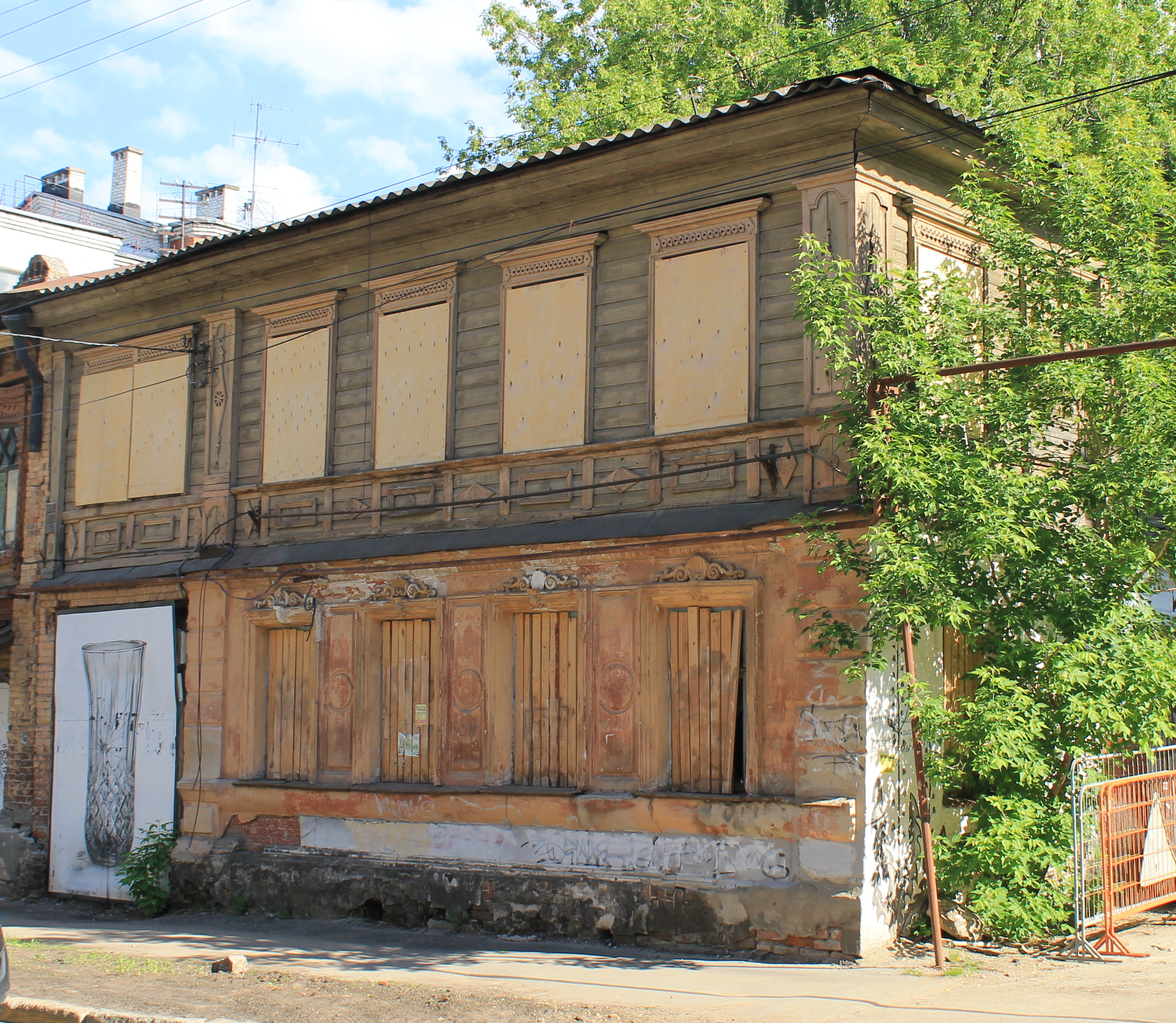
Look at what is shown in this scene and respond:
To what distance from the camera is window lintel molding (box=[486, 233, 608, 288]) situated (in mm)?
11836

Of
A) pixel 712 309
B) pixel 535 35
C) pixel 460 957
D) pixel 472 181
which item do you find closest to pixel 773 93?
pixel 712 309

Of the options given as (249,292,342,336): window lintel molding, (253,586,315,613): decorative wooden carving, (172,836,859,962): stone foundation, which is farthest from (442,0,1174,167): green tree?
(172,836,859,962): stone foundation

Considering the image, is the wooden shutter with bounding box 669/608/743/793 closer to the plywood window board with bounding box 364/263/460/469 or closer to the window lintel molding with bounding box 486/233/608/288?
the plywood window board with bounding box 364/263/460/469

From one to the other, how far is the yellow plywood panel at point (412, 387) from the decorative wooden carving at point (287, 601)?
1616 mm

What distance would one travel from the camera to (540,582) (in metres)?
11.6

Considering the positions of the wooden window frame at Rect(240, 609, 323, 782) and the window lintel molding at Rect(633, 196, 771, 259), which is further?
the wooden window frame at Rect(240, 609, 323, 782)

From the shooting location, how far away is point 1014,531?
356 inches

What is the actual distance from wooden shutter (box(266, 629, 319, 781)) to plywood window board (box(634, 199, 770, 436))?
4.89m

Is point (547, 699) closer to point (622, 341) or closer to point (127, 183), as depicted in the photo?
point (622, 341)

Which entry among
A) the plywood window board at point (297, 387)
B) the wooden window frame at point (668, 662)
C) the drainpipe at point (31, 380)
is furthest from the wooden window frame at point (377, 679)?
the drainpipe at point (31, 380)

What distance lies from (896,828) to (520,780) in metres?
3.56

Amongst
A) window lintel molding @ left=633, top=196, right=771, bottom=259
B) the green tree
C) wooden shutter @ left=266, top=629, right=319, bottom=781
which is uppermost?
the green tree

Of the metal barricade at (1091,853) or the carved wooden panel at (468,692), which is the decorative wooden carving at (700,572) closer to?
the carved wooden panel at (468,692)

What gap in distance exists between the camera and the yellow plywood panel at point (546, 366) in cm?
1176
